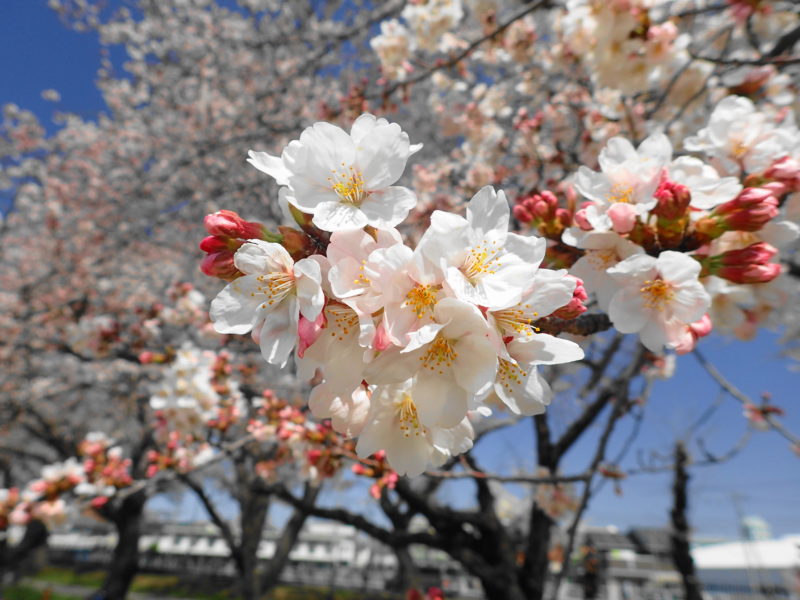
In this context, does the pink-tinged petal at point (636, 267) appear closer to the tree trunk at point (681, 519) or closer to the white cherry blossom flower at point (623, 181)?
the white cherry blossom flower at point (623, 181)

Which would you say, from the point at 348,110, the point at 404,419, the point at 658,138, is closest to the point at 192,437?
the point at 348,110

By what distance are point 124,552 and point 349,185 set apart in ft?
28.6

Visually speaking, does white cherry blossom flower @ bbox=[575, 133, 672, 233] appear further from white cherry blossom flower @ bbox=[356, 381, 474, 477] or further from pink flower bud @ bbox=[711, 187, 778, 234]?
white cherry blossom flower @ bbox=[356, 381, 474, 477]

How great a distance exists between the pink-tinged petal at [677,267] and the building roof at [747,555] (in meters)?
25.5

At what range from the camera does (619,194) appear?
3.28 feet

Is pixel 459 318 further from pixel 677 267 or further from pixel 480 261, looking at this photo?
pixel 677 267

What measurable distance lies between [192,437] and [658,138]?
125 inches

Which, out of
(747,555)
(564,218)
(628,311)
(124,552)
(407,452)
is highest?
(747,555)

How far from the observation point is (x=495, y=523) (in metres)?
3.97

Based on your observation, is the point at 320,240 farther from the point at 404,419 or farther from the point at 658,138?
the point at 658,138

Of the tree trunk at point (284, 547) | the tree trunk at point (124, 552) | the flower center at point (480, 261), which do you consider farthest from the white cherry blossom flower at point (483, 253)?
the tree trunk at point (124, 552)

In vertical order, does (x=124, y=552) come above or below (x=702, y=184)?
below

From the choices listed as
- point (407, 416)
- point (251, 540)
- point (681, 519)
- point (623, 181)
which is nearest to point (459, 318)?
point (407, 416)

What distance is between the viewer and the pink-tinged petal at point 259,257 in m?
0.71
